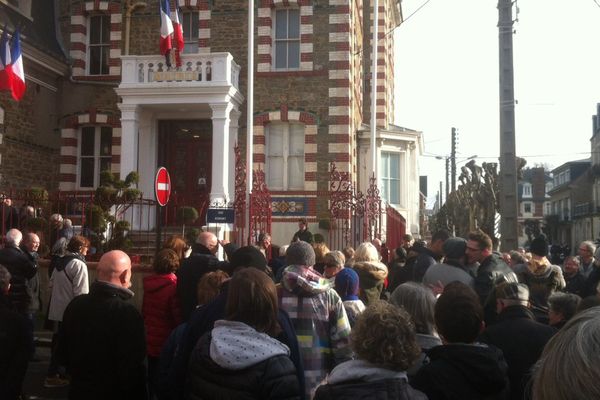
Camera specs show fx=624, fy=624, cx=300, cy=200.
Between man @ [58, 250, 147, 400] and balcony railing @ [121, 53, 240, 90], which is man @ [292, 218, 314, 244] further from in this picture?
man @ [58, 250, 147, 400]

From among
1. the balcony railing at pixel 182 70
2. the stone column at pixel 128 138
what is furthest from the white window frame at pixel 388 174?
the stone column at pixel 128 138

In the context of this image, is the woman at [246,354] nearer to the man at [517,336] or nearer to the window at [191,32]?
the man at [517,336]

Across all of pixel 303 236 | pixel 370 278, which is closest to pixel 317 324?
pixel 370 278

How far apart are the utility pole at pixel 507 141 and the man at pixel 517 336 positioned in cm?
528

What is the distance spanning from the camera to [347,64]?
19844 mm

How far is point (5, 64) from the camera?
14.7 metres

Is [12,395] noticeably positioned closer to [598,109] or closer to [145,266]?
[145,266]

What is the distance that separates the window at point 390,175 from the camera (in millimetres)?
24075

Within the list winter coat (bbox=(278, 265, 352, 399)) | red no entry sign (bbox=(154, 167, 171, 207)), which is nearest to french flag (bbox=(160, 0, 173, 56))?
red no entry sign (bbox=(154, 167, 171, 207))

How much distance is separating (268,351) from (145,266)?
26.3 ft

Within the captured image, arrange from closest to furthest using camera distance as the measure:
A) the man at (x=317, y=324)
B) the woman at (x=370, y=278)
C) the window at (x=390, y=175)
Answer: the man at (x=317, y=324)
the woman at (x=370, y=278)
the window at (x=390, y=175)

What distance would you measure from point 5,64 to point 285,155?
28.5 feet

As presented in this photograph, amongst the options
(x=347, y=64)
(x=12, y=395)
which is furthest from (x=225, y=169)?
(x=12, y=395)

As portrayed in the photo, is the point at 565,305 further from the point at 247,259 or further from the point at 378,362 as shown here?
the point at 247,259
